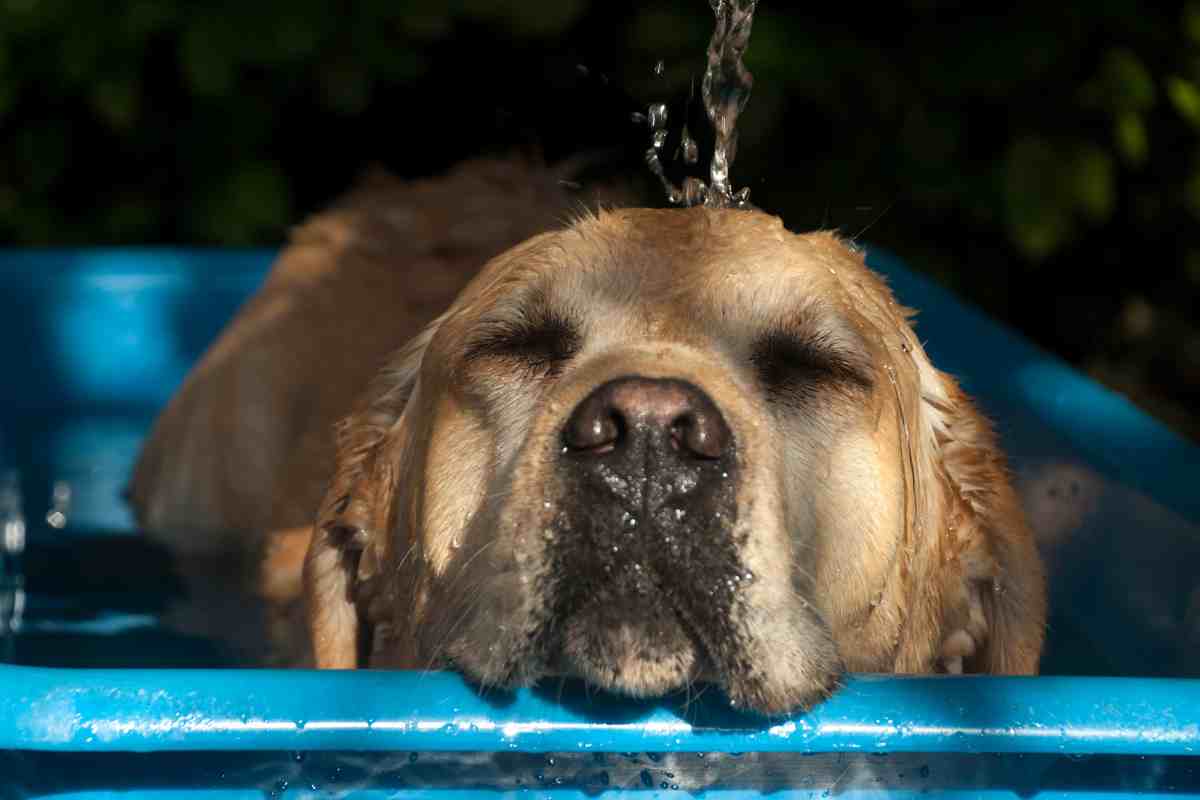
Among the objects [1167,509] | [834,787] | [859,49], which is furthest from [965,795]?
[859,49]

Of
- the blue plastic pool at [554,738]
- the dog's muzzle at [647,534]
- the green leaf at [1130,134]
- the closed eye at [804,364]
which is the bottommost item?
the blue plastic pool at [554,738]

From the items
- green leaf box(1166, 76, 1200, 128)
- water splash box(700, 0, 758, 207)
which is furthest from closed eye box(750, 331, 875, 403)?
green leaf box(1166, 76, 1200, 128)

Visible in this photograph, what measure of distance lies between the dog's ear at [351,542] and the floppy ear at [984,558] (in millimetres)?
1036

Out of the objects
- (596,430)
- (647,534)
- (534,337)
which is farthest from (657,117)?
(647,534)

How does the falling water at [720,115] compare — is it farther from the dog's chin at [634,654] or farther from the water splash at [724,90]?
the dog's chin at [634,654]

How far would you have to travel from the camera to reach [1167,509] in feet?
11.0

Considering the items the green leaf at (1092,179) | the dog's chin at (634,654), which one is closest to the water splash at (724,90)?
the dog's chin at (634,654)

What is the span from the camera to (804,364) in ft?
8.72

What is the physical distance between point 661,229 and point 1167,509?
1.33m

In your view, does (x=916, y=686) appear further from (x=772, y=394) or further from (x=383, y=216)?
(x=383, y=216)

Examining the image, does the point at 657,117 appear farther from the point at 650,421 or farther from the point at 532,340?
the point at 650,421

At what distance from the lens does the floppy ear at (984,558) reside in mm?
2949

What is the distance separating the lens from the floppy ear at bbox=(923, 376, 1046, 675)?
2.95 meters

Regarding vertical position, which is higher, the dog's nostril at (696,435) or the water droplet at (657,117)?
the water droplet at (657,117)
